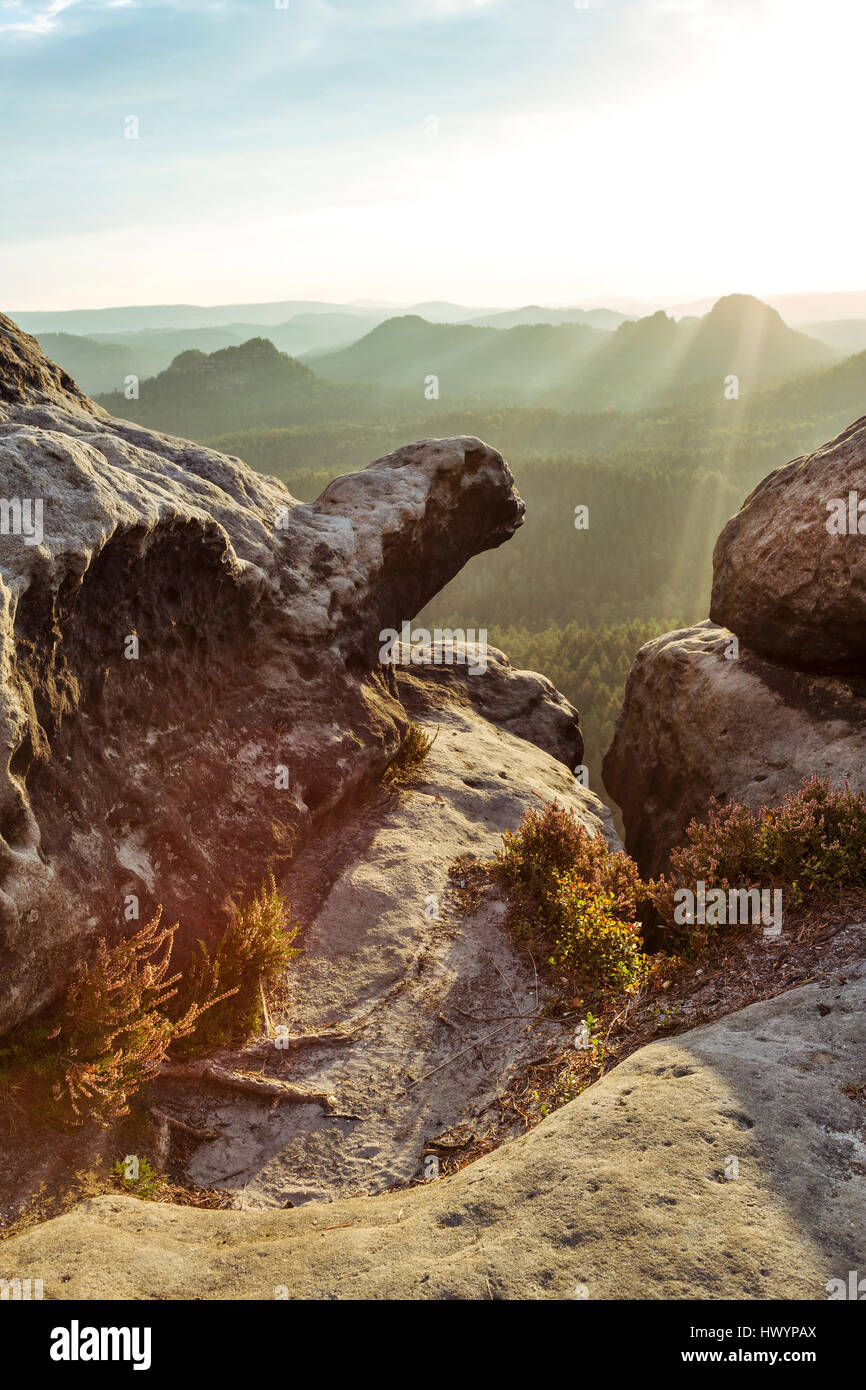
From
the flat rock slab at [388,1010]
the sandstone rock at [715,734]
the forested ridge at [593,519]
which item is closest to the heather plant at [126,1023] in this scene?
the flat rock slab at [388,1010]

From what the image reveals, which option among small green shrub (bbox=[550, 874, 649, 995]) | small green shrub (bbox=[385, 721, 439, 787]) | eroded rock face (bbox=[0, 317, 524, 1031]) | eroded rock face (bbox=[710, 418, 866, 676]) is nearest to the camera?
eroded rock face (bbox=[0, 317, 524, 1031])

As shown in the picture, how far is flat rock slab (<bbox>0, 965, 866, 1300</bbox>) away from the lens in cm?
408

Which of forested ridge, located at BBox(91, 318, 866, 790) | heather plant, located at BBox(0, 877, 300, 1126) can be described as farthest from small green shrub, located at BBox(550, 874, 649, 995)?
forested ridge, located at BBox(91, 318, 866, 790)

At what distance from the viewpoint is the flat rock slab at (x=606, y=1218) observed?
4082mm

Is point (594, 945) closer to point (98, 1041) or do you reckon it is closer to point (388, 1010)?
point (388, 1010)

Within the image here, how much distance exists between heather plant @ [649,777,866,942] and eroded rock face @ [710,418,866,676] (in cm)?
392

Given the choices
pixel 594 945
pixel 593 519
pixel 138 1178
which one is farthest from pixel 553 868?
pixel 593 519

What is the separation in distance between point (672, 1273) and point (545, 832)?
238 inches

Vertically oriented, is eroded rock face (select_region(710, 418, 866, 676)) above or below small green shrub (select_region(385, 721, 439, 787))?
above

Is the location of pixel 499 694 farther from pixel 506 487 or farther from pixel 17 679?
pixel 17 679

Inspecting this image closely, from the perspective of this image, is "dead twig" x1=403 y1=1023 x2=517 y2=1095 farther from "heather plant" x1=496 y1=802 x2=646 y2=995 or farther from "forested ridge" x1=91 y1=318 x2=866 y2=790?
"forested ridge" x1=91 y1=318 x2=866 y2=790

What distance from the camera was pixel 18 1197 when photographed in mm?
5441

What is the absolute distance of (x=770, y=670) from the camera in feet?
44.2
